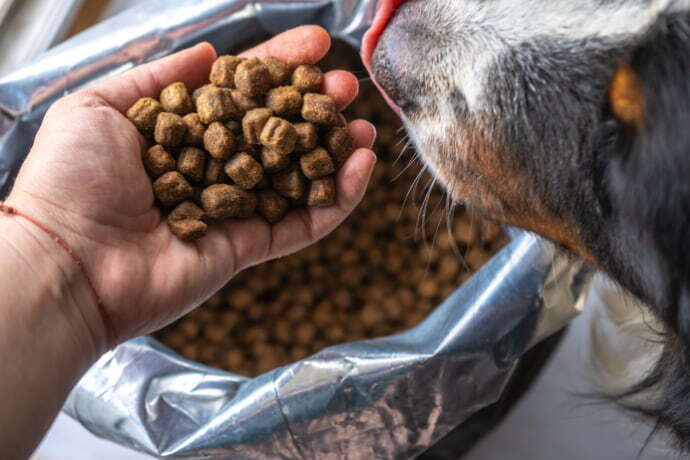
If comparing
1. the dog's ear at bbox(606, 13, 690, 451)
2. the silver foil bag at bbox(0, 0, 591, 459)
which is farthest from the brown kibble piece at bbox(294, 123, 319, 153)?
the dog's ear at bbox(606, 13, 690, 451)

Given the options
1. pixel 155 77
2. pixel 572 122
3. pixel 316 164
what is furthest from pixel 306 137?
pixel 572 122

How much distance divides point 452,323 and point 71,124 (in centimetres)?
61

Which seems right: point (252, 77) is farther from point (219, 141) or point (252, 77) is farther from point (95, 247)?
point (95, 247)

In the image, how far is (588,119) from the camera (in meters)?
0.87

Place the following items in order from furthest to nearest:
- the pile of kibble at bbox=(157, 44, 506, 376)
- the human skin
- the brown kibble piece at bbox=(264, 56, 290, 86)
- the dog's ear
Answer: the pile of kibble at bbox=(157, 44, 506, 376), the brown kibble piece at bbox=(264, 56, 290, 86), the human skin, the dog's ear

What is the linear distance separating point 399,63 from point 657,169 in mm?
370

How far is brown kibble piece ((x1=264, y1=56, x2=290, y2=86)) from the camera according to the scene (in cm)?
115

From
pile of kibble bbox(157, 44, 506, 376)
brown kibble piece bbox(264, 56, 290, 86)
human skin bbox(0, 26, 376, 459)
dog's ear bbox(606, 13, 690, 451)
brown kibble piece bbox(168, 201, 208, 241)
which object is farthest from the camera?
pile of kibble bbox(157, 44, 506, 376)

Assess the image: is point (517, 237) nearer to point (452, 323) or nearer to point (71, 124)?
point (452, 323)

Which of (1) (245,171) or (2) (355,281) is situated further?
(2) (355,281)

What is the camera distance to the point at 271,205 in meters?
1.12

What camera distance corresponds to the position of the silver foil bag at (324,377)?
1.12 m

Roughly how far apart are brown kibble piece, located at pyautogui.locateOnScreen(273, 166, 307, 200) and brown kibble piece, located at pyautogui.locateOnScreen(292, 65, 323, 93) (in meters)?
0.13

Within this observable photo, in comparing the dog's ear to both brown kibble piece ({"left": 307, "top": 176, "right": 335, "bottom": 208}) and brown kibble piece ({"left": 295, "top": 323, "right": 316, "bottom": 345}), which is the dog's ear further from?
brown kibble piece ({"left": 295, "top": 323, "right": 316, "bottom": 345})
